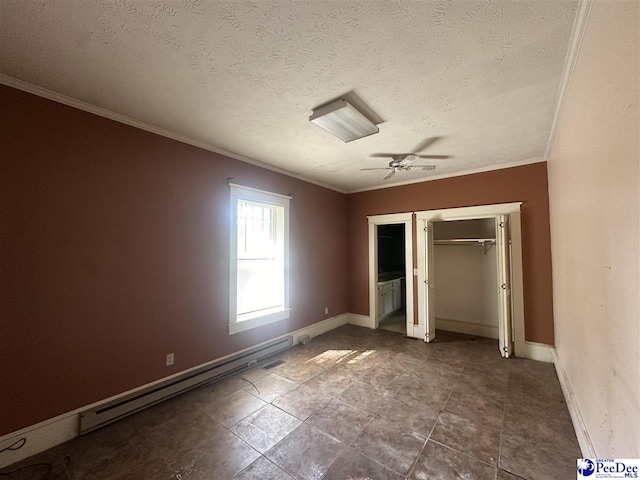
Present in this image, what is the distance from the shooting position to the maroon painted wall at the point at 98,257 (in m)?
1.90

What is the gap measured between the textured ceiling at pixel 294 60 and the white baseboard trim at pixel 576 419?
257cm

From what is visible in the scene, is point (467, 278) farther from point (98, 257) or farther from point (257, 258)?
point (98, 257)

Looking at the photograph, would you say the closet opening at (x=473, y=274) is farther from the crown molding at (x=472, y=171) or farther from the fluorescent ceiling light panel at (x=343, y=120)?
the fluorescent ceiling light panel at (x=343, y=120)

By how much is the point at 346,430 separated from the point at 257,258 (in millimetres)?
2397

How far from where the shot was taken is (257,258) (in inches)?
147

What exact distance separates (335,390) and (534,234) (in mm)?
3463

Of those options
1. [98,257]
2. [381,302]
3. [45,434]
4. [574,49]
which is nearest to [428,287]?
[381,302]

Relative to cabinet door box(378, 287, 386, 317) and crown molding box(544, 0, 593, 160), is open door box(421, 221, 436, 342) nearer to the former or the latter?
cabinet door box(378, 287, 386, 317)

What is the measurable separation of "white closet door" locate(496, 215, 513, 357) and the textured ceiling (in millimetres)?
1366

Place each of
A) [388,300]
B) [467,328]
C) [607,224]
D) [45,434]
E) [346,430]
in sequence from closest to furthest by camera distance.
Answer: [607,224] < [45,434] < [346,430] < [467,328] < [388,300]

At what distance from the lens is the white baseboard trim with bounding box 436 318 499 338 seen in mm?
4391

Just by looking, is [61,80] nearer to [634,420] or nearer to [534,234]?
[634,420]

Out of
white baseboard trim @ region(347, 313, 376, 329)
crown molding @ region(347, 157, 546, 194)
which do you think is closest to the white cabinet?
white baseboard trim @ region(347, 313, 376, 329)

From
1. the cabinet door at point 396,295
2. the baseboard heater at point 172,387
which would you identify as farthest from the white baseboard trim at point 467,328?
the baseboard heater at point 172,387
